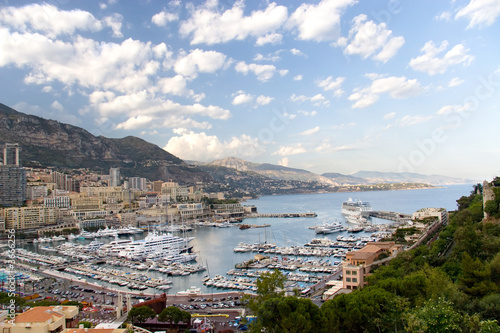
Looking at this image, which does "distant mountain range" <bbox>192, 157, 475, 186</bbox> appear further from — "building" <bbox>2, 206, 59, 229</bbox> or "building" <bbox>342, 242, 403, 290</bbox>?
"building" <bbox>342, 242, 403, 290</bbox>

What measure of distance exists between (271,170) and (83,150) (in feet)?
391

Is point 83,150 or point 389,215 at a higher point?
point 83,150

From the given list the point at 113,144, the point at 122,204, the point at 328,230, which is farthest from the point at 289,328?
the point at 113,144

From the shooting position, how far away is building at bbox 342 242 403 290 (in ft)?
34.9

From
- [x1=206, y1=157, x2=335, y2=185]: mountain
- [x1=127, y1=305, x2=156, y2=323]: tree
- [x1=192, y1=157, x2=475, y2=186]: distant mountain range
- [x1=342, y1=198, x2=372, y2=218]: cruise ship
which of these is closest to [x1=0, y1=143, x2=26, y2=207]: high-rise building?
[x1=342, y1=198, x2=372, y2=218]: cruise ship

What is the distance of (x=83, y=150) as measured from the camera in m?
68.6

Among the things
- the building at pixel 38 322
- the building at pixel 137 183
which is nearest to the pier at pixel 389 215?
the building at pixel 38 322

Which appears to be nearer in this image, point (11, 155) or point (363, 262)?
point (363, 262)

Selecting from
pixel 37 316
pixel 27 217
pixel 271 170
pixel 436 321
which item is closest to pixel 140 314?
pixel 37 316

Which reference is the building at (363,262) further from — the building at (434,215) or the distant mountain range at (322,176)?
the distant mountain range at (322,176)

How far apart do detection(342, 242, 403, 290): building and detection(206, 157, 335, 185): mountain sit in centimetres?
14958

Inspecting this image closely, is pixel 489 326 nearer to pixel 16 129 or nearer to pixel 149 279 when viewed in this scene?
pixel 149 279

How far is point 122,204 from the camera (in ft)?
148

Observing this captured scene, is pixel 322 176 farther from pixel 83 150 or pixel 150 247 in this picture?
pixel 150 247
